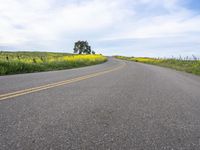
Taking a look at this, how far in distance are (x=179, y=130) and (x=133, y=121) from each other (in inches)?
29.9

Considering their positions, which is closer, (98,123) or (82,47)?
(98,123)

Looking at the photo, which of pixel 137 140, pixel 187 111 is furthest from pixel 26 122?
pixel 187 111

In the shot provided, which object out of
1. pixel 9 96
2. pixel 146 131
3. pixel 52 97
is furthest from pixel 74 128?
pixel 9 96

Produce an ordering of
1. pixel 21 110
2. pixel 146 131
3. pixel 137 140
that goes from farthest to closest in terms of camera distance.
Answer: pixel 21 110
pixel 146 131
pixel 137 140

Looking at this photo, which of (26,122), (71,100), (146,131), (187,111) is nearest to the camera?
(146,131)

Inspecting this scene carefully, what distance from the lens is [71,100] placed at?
5977 millimetres

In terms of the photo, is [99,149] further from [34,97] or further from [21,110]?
[34,97]

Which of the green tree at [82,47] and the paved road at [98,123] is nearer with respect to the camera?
the paved road at [98,123]

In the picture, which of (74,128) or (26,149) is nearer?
(26,149)

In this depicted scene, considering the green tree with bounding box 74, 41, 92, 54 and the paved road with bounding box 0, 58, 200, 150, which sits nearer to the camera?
the paved road with bounding box 0, 58, 200, 150

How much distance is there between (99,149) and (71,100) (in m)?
2.99

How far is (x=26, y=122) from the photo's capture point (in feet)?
13.3

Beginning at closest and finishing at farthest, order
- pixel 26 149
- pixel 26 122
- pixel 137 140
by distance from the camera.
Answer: pixel 26 149 → pixel 137 140 → pixel 26 122

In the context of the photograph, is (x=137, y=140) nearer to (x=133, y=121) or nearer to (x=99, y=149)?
(x=99, y=149)
